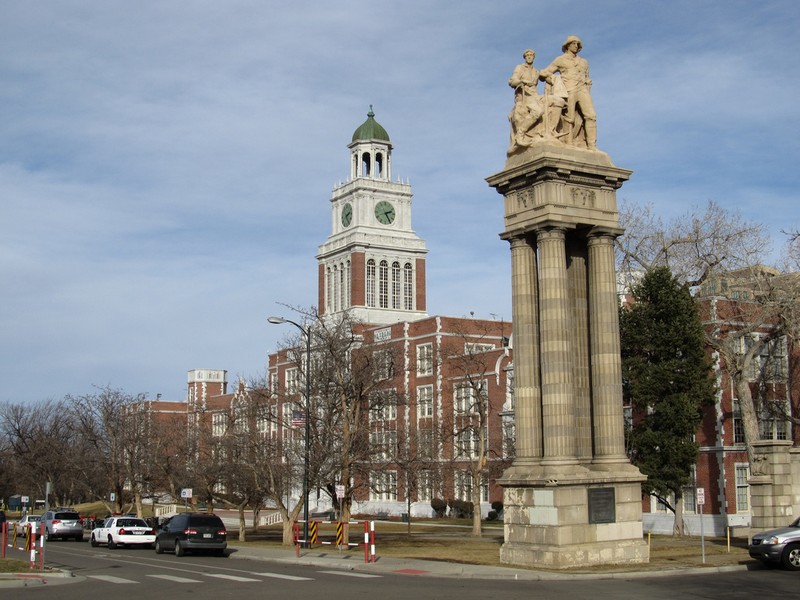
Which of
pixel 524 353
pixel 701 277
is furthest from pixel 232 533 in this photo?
pixel 524 353

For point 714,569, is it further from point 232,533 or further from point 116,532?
point 232,533

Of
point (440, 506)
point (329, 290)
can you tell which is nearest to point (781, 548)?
point (440, 506)

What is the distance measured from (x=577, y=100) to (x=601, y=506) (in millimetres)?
A: 11502

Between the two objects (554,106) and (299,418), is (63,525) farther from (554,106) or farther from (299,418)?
(554,106)

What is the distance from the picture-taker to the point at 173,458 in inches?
2286

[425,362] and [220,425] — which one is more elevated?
[425,362]

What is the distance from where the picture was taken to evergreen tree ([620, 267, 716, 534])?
46406mm

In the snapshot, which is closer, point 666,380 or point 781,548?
point 781,548

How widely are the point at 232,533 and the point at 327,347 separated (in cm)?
1915

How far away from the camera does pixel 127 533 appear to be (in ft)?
141

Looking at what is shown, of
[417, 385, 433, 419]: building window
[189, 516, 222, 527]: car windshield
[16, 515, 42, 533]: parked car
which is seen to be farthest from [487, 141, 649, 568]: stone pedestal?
[417, 385, 433, 419]: building window

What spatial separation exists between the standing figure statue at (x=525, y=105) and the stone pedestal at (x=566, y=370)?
0.61 m

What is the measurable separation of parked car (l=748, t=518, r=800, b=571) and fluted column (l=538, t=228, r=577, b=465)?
5289 millimetres

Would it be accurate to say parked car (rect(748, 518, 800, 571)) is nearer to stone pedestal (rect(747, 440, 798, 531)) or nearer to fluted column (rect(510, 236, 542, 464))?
fluted column (rect(510, 236, 542, 464))
